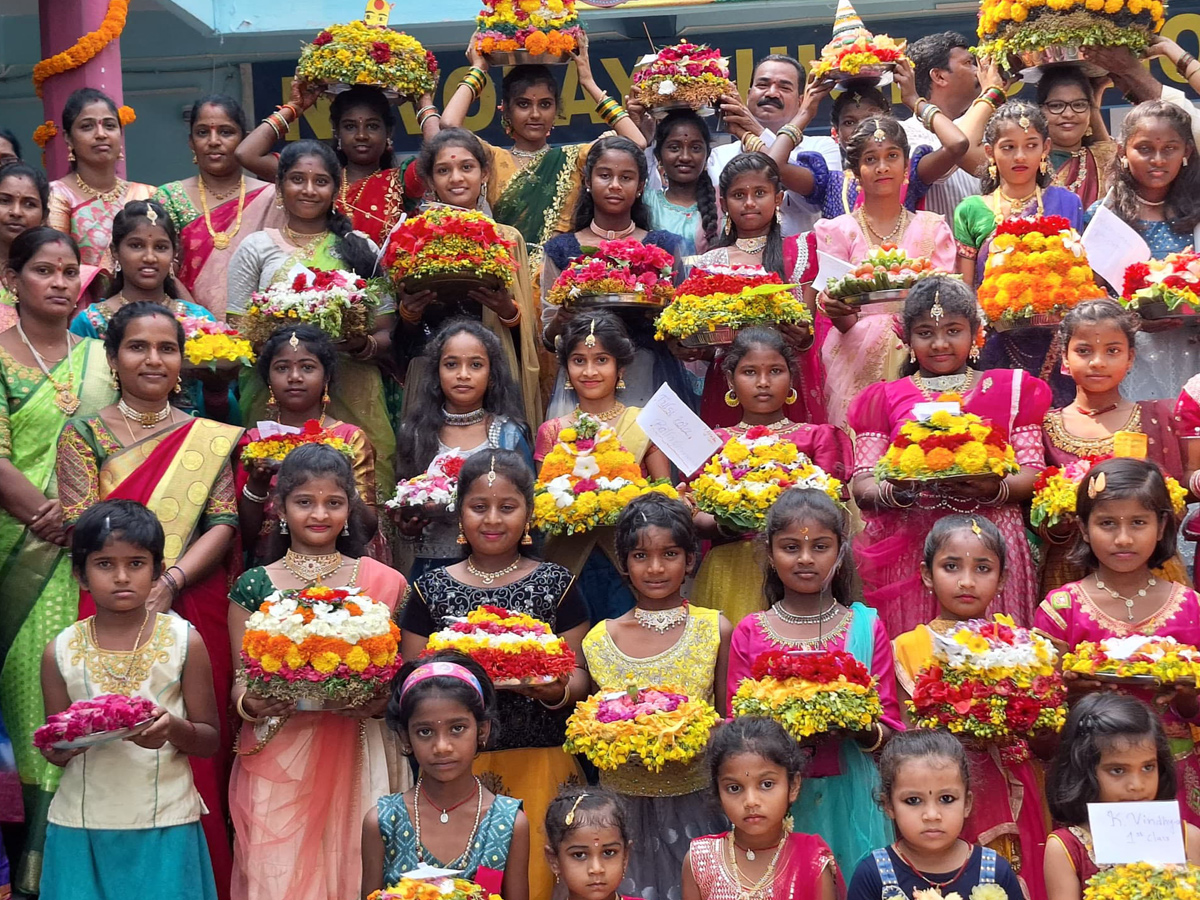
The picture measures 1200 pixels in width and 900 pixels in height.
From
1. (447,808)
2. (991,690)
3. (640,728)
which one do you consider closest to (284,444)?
(447,808)

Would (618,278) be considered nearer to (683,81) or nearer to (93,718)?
(683,81)

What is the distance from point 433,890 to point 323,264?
183 inches

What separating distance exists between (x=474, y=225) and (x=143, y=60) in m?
7.92

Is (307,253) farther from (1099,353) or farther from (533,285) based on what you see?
(1099,353)

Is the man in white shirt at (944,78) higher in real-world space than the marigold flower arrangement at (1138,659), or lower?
higher

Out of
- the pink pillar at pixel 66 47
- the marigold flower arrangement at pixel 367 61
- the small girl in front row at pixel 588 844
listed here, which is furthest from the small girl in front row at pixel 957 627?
the pink pillar at pixel 66 47

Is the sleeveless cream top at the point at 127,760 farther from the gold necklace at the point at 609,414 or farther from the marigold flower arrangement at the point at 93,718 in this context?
the gold necklace at the point at 609,414

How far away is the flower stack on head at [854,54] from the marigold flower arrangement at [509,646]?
4762 mm

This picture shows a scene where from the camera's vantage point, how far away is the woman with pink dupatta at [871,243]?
29.6ft

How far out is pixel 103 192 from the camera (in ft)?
33.2

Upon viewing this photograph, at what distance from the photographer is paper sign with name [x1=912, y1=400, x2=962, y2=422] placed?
741 centimetres

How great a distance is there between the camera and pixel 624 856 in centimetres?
633

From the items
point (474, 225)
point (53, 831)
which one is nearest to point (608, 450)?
point (474, 225)

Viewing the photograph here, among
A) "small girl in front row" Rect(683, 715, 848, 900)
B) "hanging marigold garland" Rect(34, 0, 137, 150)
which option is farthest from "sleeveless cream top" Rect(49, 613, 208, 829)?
"hanging marigold garland" Rect(34, 0, 137, 150)
